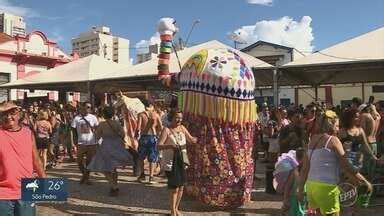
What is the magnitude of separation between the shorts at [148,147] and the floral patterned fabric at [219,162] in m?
3.00

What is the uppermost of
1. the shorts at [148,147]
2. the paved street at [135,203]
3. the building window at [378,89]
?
the building window at [378,89]

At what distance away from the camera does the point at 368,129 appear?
9062 millimetres

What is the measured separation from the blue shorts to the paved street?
3.67m

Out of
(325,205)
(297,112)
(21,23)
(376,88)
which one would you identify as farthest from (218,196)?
(21,23)

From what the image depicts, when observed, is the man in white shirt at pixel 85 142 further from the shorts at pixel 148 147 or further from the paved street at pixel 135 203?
the shorts at pixel 148 147

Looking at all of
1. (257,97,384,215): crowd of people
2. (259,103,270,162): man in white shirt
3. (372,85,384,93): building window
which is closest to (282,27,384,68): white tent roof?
(259,103,270,162): man in white shirt

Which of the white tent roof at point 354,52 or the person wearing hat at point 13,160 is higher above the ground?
the white tent roof at point 354,52

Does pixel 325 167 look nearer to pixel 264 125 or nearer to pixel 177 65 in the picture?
pixel 264 125

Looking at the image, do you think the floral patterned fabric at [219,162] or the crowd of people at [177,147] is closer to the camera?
the crowd of people at [177,147]

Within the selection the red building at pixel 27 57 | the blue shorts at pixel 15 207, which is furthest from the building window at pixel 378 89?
the blue shorts at pixel 15 207

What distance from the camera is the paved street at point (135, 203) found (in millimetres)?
8234

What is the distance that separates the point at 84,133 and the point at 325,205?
22.8 feet

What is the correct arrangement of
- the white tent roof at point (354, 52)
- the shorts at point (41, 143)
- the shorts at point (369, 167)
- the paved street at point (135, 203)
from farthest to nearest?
1. the white tent roof at point (354, 52)
2. the shorts at point (41, 143)
3. the shorts at point (369, 167)
4. the paved street at point (135, 203)

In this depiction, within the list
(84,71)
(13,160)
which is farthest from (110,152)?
(84,71)
